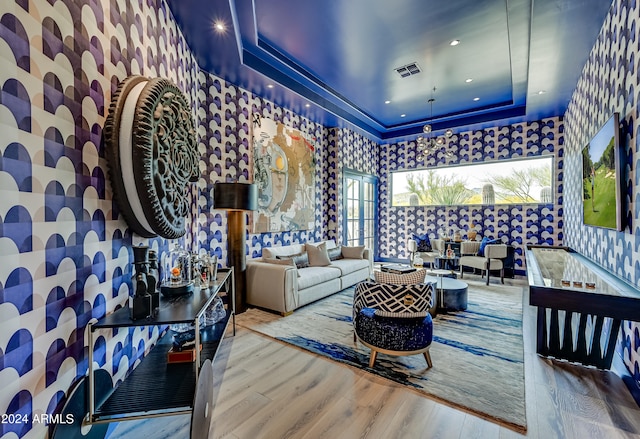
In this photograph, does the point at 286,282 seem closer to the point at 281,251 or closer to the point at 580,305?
the point at 281,251

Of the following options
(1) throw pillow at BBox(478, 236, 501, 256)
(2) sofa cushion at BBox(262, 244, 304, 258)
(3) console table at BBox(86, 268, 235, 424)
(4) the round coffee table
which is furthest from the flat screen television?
(2) sofa cushion at BBox(262, 244, 304, 258)

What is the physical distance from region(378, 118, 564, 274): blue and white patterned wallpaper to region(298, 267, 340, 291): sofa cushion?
3314 millimetres

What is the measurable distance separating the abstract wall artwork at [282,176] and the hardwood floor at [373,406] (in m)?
2.54

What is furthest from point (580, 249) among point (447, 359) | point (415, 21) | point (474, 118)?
point (415, 21)

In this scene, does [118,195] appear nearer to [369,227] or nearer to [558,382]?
[558,382]

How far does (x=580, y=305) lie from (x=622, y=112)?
1605 mm

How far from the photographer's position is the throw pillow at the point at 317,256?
4.80 metres

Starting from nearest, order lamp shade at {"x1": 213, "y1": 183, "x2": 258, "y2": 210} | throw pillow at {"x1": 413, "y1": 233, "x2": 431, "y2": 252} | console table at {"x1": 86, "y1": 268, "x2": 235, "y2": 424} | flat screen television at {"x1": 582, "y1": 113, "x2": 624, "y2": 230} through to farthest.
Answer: console table at {"x1": 86, "y1": 268, "x2": 235, "y2": 424}, flat screen television at {"x1": 582, "y1": 113, "x2": 624, "y2": 230}, lamp shade at {"x1": 213, "y1": 183, "x2": 258, "y2": 210}, throw pillow at {"x1": 413, "y1": 233, "x2": 431, "y2": 252}

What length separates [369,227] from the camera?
7371mm

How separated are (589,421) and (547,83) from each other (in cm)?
414

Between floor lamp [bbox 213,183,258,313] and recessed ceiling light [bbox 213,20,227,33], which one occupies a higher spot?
recessed ceiling light [bbox 213,20,227,33]

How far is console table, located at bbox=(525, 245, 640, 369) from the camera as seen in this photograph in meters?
1.80

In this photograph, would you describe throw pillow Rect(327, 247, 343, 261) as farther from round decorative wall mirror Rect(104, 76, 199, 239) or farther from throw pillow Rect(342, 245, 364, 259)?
round decorative wall mirror Rect(104, 76, 199, 239)

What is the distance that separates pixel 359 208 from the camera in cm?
699
